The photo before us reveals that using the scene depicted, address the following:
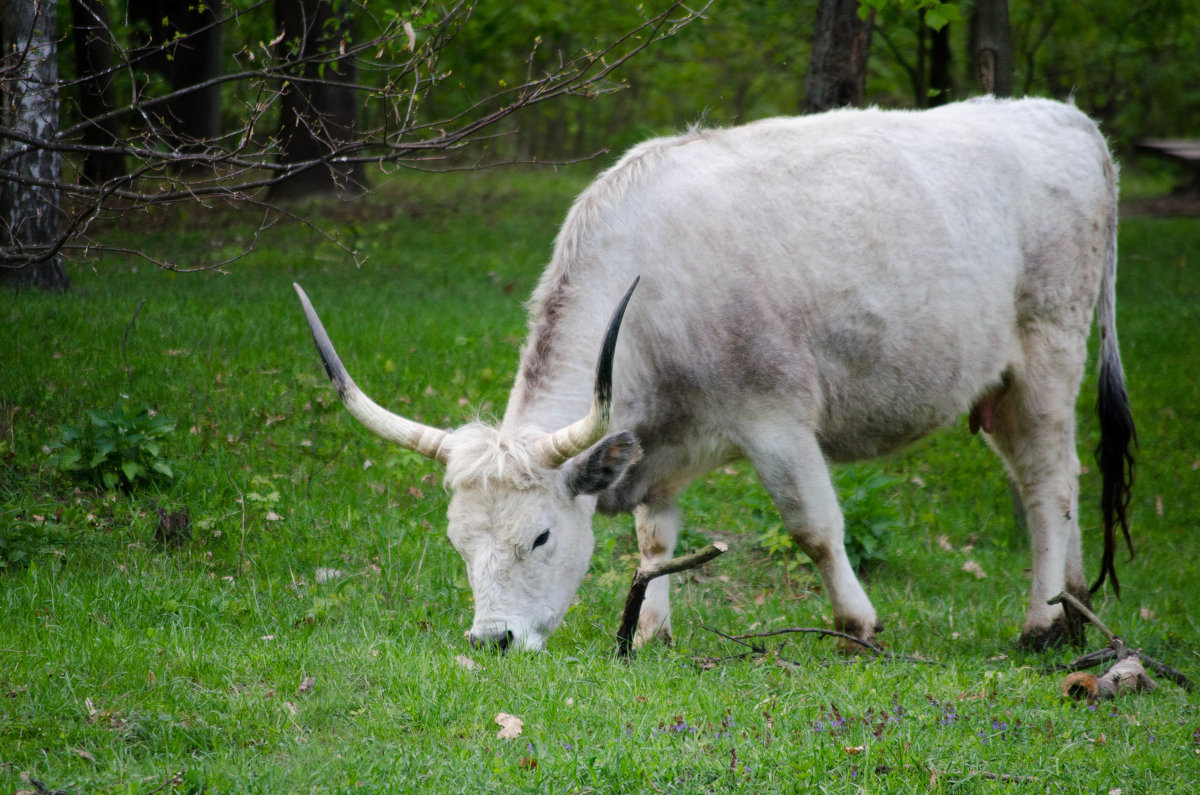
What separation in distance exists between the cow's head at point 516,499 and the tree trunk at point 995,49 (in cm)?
552

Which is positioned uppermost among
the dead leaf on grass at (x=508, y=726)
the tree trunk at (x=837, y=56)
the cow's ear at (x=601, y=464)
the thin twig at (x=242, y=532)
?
the tree trunk at (x=837, y=56)

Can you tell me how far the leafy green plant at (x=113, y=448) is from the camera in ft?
21.0

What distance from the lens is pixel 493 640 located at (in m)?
4.52

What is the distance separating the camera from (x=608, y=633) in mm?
5281

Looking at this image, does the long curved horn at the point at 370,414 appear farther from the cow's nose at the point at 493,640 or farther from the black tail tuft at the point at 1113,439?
the black tail tuft at the point at 1113,439

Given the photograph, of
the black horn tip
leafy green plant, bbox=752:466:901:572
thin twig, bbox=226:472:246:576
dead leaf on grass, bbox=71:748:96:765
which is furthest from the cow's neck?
leafy green plant, bbox=752:466:901:572

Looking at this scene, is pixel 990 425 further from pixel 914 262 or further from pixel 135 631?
pixel 135 631

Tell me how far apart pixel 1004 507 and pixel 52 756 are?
7380 millimetres

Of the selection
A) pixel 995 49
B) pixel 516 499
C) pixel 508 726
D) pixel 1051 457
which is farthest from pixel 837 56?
pixel 508 726

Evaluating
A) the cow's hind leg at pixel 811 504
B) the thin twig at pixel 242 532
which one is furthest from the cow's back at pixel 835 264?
the thin twig at pixel 242 532

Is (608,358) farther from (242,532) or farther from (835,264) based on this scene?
(242,532)

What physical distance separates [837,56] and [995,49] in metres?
1.24

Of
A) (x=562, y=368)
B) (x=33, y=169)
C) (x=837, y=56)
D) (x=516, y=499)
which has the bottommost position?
(x=516, y=499)

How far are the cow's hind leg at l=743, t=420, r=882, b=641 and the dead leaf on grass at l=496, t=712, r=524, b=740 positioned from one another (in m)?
1.96
